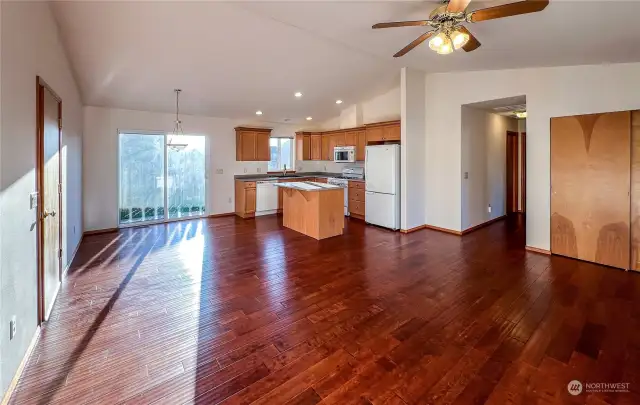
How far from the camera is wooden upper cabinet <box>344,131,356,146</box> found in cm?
730

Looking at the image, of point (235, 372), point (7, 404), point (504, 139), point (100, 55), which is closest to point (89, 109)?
point (100, 55)

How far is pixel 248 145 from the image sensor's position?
24.7ft

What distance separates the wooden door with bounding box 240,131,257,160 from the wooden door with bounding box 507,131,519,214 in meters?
5.87

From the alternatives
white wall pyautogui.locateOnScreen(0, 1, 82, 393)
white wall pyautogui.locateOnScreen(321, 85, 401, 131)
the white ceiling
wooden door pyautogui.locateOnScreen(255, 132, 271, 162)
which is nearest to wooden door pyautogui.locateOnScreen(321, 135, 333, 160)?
white wall pyautogui.locateOnScreen(321, 85, 401, 131)

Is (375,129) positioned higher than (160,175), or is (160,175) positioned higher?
(375,129)

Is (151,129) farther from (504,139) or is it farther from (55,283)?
(504,139)

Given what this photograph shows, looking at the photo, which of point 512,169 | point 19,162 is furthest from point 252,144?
point 512,169

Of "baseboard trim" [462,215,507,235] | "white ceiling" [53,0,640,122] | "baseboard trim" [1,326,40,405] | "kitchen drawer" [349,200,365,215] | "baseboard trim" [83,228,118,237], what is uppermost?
"white ceiling" [53,0,640,122]

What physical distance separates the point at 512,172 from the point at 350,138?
392 centimetres

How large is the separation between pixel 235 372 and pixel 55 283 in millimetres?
2390

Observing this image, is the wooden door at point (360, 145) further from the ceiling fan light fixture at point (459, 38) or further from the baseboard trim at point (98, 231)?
the baseboard trim at point (98, 231)

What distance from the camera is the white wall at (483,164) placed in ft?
18.4

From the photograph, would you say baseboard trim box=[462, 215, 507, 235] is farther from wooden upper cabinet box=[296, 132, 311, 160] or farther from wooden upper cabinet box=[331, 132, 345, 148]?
wooden upper cabinet box=[296, 132, 311, 160]

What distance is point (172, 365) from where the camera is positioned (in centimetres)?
204
